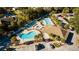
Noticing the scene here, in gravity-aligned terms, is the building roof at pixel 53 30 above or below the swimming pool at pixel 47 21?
below

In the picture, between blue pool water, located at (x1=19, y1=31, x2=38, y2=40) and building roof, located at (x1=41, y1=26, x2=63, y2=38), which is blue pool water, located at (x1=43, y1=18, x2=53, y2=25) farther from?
blue pool water, located at (x1=19, y1=31, x2=38, y2=40)

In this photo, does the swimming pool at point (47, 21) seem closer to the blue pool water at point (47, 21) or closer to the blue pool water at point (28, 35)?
the blue pool water at point (47, 21)

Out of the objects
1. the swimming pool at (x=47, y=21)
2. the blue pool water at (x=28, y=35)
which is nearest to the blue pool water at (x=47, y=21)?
the swimming pool at (x=47, y=21)

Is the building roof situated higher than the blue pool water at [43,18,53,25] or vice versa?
the blue pool water at [43,18,53,25]

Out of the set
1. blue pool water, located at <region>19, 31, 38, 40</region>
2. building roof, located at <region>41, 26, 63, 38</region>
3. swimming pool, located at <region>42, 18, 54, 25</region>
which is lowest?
blue pool water, located at <region>19, 31, 38, 40</region>

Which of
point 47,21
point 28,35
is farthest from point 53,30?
point 28,35

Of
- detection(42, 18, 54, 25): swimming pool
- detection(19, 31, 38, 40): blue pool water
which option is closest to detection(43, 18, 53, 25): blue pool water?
detection(42, 18, 54, 25): swimming pool

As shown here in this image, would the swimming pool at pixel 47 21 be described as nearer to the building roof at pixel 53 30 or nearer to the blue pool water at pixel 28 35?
the building roof at pixel 53 30

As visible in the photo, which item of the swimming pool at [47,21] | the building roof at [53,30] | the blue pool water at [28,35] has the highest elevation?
the swimming pool at [47,21]
